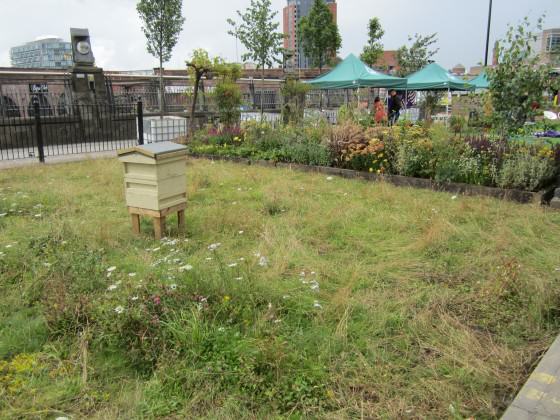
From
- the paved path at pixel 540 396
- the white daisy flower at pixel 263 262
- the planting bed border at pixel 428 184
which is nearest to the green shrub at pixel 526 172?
the planting bed border at pixel 428 184

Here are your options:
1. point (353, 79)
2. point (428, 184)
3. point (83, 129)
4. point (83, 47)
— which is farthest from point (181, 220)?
point (353, 79)

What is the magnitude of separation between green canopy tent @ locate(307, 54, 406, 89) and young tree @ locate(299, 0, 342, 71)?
1588 cm

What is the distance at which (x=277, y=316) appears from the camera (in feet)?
10.9

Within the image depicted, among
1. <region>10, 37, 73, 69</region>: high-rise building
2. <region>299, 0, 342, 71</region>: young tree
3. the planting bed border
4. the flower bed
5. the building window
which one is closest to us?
the planting bed border

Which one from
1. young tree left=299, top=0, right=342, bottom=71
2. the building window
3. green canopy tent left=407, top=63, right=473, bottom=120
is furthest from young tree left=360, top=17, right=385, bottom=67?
the building window

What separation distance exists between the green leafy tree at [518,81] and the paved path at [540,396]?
263 inches

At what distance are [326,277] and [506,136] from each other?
6221 millimetres

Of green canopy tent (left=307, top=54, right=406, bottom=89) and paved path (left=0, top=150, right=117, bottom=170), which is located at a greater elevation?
green canopy tent (left=307, top=54, right=406, bottom=89)

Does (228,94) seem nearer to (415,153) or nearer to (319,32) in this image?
Result: (415,153)

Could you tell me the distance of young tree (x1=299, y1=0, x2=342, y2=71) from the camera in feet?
107

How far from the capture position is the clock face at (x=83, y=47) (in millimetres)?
14094

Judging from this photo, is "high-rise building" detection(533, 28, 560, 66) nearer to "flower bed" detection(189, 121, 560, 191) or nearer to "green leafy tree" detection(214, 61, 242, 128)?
"flower bed" detection(189, 121, 560, 191)

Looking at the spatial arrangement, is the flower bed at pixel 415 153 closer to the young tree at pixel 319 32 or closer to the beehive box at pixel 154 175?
the beehive box at pixel 154 175

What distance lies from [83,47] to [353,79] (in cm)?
948
